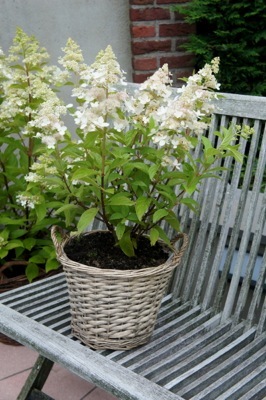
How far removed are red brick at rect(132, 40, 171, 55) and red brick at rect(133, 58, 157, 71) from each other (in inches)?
1.7

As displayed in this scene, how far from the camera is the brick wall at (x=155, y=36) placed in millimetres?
3385

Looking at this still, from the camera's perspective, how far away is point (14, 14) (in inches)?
124

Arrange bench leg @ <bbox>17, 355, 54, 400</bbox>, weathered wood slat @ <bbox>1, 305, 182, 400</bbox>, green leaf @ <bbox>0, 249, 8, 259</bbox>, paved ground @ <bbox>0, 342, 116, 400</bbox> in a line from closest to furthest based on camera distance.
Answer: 1. weathered wood slat @ <bbox>1, 305, 182, 400</bbox>
2. bench leg @ <bbox>17, 355, 54, 400</bbox>
3. paved ground @ <bbox>0, 342, 116, 400</bbox>
4. green leaf @ <bbox>0, 249, 8, 259</bbox>

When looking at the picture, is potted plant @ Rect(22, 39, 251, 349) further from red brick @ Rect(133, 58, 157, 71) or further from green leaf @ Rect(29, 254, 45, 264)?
red brick @ Rect(133, 58, 157, 71)

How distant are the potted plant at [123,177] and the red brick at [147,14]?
1.82 metres

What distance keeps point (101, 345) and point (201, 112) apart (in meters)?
0.68

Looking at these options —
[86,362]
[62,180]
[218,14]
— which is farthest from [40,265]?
[218,14]

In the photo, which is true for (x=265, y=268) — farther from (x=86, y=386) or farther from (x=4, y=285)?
(x=4, y=285)

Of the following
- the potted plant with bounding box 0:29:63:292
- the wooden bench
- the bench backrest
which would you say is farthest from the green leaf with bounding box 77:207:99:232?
the potted plant with bounding box 0:29:63:292

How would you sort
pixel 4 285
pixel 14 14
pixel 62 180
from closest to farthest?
pixel 62 180
pixel 4 285
pixel 14 14

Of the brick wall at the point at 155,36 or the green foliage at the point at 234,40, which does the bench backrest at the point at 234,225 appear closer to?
the green foliage at the point at 234,40

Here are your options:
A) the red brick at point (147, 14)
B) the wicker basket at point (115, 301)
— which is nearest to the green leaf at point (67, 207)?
the wicker basket at point (115, 301)

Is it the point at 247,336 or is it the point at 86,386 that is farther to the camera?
the point at 86,386

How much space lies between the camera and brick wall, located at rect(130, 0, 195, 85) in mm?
3385
